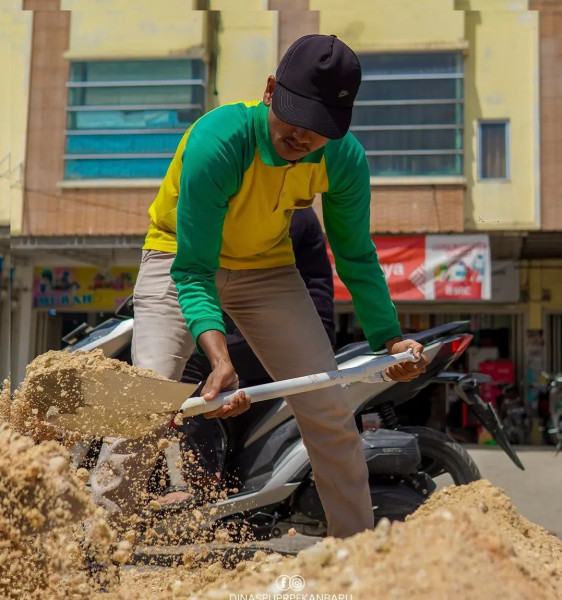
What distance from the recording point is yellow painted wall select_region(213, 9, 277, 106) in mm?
13352

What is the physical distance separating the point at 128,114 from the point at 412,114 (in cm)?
462

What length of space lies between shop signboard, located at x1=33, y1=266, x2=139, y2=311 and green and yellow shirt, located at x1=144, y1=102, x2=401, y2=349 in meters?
11.7

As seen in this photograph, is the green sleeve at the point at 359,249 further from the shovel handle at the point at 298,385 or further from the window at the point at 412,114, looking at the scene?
the window at the point at 412,114

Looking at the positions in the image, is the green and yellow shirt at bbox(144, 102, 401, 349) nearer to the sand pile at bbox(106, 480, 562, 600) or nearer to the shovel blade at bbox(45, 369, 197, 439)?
the shovel blade at bbox(45, 369, 197, 439)

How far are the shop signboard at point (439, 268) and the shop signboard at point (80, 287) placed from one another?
13.6ft

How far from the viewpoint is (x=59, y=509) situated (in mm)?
1913

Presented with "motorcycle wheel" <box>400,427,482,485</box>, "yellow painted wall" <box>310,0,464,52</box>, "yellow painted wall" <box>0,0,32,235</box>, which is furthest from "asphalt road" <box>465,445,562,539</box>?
"yellow painted wall" <box>0,0,32,235</box>

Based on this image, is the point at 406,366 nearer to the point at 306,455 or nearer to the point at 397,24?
the point at 306,455

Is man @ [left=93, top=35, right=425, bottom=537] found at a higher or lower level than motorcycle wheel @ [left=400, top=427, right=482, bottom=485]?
higher

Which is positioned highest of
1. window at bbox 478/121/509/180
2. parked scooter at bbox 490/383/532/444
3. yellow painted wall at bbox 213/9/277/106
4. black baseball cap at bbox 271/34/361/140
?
yellow painted wall at bbox 213/9/277/106

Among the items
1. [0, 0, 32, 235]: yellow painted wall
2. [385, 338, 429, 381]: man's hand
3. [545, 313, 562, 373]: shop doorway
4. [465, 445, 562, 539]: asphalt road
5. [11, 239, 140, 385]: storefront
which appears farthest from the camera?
[11, 239, 140, 385]: storefront

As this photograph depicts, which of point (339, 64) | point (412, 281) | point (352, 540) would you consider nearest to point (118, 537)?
point (352, 540)

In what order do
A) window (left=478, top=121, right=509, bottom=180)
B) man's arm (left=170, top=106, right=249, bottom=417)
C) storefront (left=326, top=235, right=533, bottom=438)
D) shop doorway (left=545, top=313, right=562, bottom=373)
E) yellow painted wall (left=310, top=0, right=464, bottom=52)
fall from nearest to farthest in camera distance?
man's arm (left=170, top=106, right=249, bottom=417) < storefront (left=326, top=235, right=533, bottom=438) < yellow painted wall (left=310, top=0, right=464, bottom=52) < window (left=478, top=121, right=509, bottom=180) < shop doorway (left=545, top=313, right=562, bottom=373)

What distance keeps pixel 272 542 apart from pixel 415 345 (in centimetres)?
167
